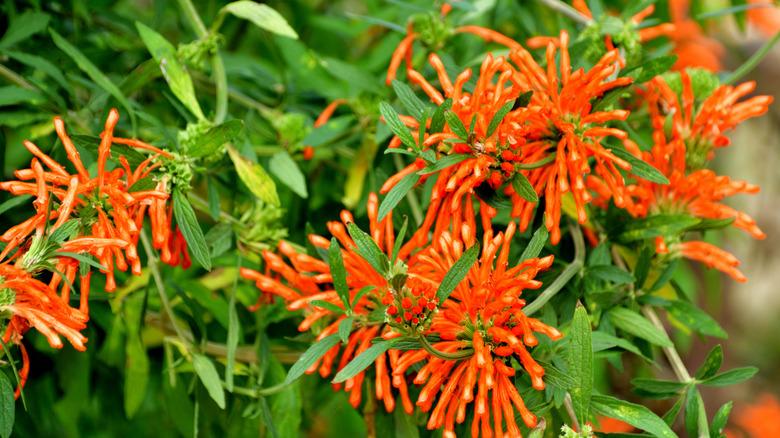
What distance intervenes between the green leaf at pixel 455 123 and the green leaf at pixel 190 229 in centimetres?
22

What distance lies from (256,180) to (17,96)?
261 mm

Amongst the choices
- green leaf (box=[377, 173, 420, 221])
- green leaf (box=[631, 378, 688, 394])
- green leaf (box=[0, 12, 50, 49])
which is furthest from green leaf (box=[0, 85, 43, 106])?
green leaf (box=[631, 378, 688, 394])

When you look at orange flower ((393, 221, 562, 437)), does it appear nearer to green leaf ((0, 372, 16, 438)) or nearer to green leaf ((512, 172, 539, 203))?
green leaf ((512, 172, 539, 203))

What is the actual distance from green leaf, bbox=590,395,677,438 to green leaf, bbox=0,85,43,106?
610mm

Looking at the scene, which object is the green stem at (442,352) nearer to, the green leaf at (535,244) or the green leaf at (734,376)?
the green leaf at (535,244)

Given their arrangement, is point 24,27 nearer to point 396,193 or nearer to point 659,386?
point 396,193

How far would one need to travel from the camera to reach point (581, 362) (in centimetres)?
64

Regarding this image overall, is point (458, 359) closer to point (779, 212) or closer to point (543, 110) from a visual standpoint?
point (543, 110)

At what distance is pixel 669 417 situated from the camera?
731 mm

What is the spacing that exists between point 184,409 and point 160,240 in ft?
0.91

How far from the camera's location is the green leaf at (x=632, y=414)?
655 mm

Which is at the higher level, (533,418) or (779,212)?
(533,418)

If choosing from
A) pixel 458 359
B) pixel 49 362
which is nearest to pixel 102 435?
pixel 49 362

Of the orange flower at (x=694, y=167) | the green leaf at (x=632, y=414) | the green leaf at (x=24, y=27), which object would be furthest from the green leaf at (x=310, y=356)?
the green leaf at (x=24, y=27)
